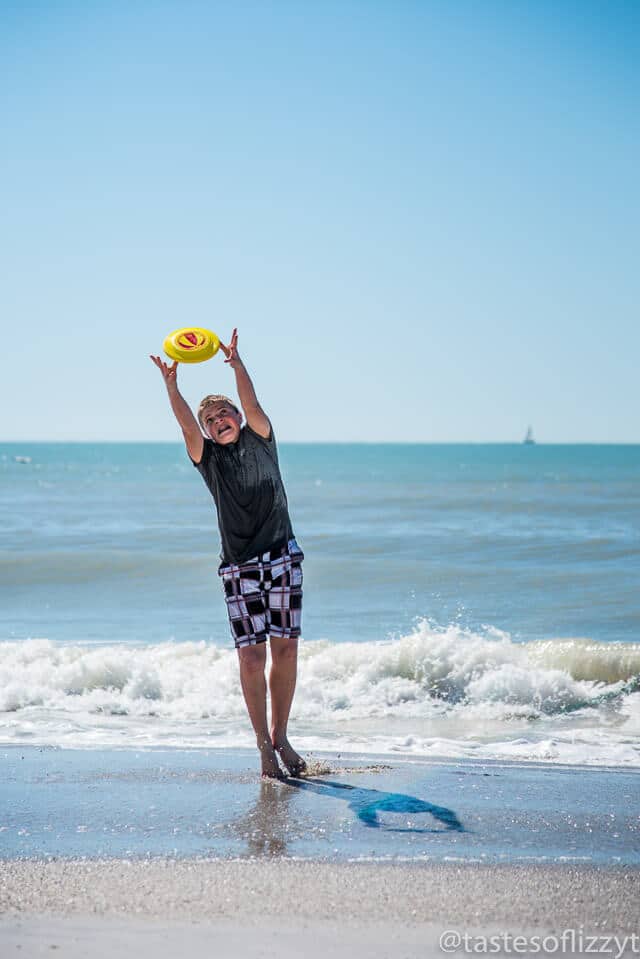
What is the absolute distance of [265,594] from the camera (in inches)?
205

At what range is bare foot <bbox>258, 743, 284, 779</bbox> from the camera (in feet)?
17.1

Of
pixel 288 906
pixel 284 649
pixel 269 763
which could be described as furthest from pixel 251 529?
pixel 288 906

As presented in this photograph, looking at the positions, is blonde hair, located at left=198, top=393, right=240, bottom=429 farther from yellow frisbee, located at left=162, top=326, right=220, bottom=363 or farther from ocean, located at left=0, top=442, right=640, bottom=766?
ocean, located at left=0, top=442, right=640, bottom=766

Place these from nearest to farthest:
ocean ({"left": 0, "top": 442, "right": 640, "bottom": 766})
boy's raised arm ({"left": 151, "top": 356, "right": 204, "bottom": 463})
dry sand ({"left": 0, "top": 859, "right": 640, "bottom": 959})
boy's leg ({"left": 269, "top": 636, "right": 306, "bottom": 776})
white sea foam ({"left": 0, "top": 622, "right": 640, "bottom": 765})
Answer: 1. dry sand ({"left": 0, "top": 859, "right": 640, "bottom": 959})
2. boy's raised arm ({"left": 151, "top": 356, "right": 204, "bottom": 463})
3. boy's leg ({"left": 269, "top": 636, "right": 306, "bottom": 776})
4. white sea foam ({"left": 0, "top": 622, "right": 640, "bottom": 765})
5. ocean ({"left": 0, "top": 442, "right": 640, "bottom": 766})

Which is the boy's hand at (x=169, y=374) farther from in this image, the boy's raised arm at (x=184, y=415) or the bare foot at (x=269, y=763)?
the bare foot at (x=269, y=763)

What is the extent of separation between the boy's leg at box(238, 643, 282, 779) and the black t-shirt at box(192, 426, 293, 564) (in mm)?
517

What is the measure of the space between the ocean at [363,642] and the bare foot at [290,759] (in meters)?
0.76

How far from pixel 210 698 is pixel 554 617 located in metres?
6.48

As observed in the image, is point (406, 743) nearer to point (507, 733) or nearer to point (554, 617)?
point (507, 733)

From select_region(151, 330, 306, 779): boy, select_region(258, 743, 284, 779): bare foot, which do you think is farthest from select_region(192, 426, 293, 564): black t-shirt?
select_region(258, 743, 284, 779): bare foot

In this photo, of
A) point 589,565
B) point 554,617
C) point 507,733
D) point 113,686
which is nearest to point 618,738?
point 507,733

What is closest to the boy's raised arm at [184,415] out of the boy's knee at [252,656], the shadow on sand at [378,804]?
the boy's knee at [252,656]

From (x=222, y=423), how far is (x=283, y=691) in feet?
4.81

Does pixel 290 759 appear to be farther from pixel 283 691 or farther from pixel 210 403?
pixel 210 403
